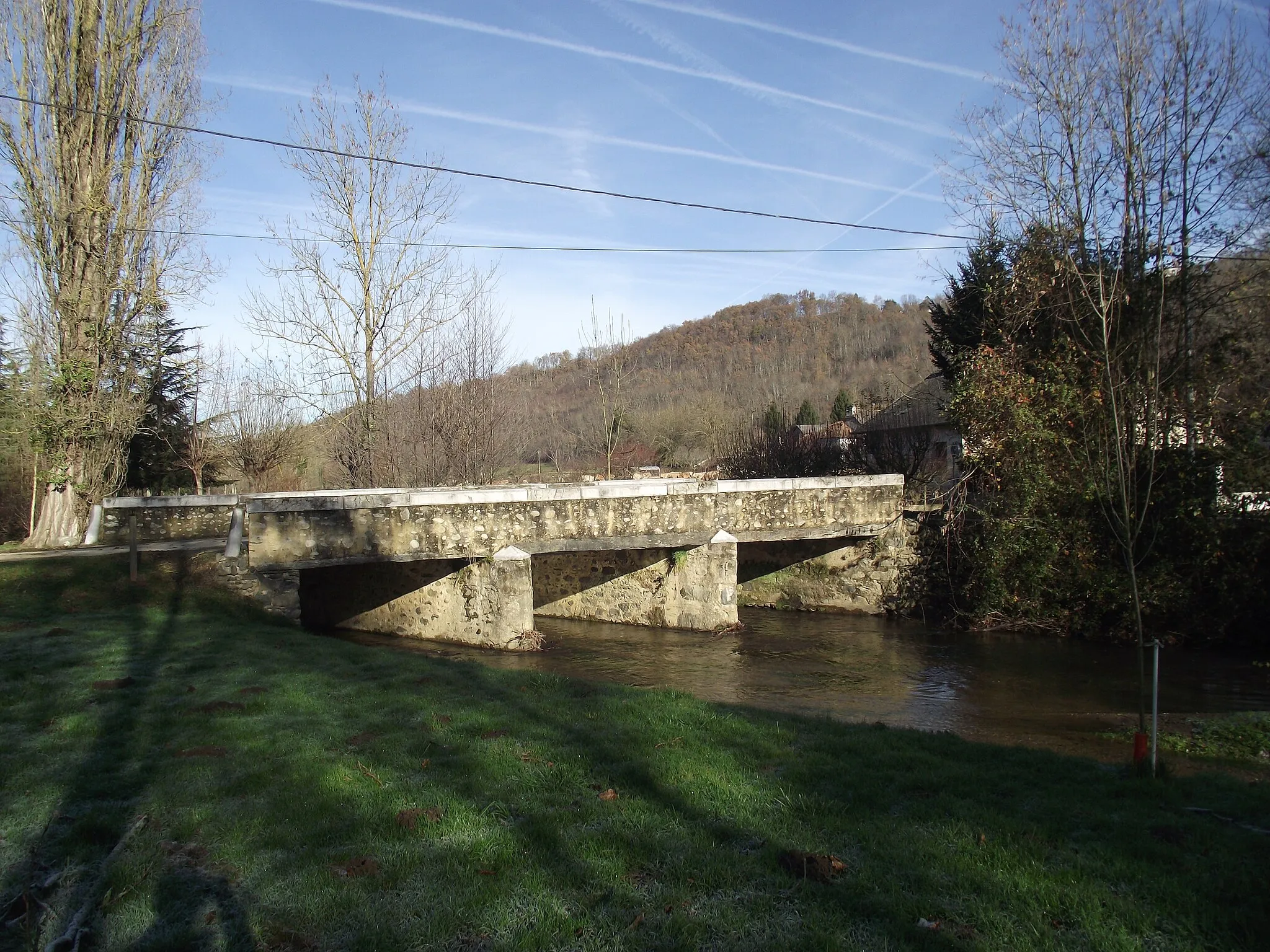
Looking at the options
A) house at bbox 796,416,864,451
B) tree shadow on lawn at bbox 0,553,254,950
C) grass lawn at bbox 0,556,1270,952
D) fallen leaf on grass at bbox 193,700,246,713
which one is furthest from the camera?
A: house at bbox 796,416,864,451

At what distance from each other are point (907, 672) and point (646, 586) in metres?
6.03

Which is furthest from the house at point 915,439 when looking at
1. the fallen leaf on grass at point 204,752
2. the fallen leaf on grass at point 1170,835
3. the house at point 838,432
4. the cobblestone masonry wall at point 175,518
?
the fallen leaf on grass at point 204,752

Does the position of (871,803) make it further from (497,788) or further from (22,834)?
(22,834)

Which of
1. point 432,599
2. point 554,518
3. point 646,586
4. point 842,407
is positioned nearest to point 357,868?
point 554,518

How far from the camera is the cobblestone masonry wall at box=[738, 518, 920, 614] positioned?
17312 millimetres

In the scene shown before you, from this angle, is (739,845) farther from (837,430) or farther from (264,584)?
(837,430)

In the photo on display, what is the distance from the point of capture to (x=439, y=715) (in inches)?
251

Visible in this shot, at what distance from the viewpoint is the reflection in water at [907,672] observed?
30.9ft

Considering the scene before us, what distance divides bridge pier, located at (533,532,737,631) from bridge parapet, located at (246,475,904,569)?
28.3 inches

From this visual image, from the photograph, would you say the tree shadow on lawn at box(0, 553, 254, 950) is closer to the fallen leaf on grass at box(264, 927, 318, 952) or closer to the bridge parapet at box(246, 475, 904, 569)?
the fallen leaf on grass at box(264, 927, 318, 952)

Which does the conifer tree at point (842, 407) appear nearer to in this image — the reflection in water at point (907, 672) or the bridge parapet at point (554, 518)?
the bridge parapet at point (554, 518)

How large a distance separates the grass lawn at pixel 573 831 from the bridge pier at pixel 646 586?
8.87 metres

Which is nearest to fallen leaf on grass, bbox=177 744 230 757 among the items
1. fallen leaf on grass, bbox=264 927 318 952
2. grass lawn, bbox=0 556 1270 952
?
grass lawn, bbox=0 556 1270 952

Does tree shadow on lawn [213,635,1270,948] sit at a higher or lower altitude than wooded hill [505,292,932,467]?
lower
